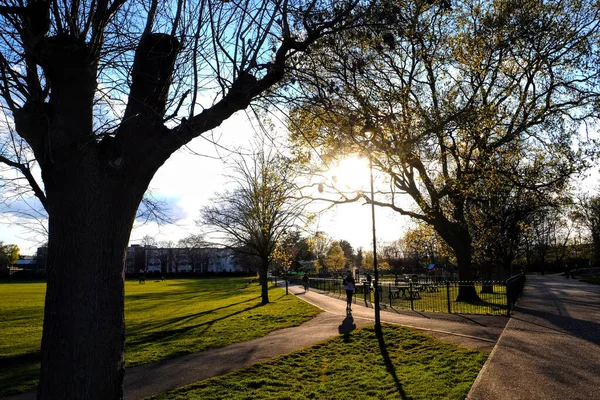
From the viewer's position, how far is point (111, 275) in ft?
12.0

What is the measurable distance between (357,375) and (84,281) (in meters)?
5.78

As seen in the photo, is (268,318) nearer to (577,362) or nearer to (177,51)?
(577,362)

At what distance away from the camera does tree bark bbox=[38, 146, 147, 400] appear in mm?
3463

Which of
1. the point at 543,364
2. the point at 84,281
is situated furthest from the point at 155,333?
the point at 84,281

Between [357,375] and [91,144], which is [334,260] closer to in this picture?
[357,375]

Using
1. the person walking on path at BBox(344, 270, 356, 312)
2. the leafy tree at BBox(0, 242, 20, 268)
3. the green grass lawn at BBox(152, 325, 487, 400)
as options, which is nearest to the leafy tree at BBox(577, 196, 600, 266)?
the person walking on path at BBox(344, 270, 356, 312)

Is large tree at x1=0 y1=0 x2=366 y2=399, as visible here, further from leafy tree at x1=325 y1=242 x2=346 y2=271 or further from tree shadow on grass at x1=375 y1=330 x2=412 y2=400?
leafy tree at x1=325 y1=242 x2=346 y2=271

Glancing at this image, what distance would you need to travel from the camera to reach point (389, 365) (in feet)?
27.4

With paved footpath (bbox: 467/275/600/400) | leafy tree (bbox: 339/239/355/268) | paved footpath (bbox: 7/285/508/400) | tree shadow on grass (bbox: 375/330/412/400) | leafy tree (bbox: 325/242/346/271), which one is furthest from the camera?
leafy tree (bbox: 339/239/355/268)

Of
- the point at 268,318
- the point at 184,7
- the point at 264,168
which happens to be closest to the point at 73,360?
the point at 184,7

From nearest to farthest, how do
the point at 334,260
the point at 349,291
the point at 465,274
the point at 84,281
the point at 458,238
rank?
the point at 84,281
the point at 349,291
the point at 458,238
the point at 465,274
the point at 334,260

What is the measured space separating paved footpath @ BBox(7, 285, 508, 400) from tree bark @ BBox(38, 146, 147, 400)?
3895 millimetres

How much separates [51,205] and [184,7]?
2513mm

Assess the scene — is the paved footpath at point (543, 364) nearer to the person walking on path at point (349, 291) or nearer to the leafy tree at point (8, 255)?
the person walking on path at point (349, 291)
